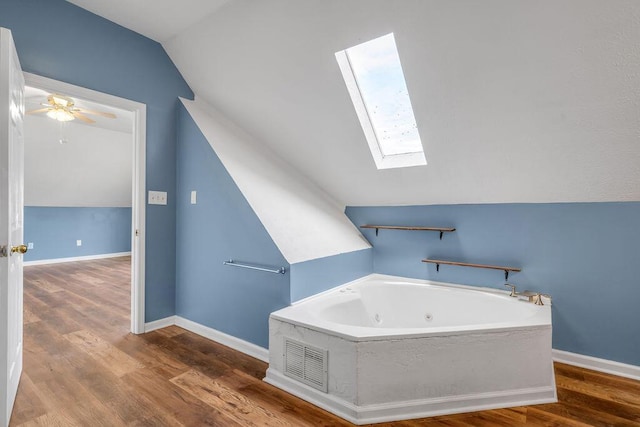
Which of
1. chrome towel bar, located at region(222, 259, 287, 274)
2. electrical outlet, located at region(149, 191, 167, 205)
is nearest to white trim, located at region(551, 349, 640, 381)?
chrome towel bar, located at region(222, 259, 287, 274)

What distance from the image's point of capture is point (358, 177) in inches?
114

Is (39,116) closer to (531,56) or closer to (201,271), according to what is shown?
(201,271)

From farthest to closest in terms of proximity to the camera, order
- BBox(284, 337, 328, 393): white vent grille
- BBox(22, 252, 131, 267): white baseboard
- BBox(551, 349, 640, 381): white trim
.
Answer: BBox(22, 252, 131, 267): white baseboard < BBox(551, 349, 640, 381): white trim < BBox(284, 337, 328, 393): white vent grille

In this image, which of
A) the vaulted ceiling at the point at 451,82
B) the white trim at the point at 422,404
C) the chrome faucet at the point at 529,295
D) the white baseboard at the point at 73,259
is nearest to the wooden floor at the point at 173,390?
the white trim at the point at 422,404

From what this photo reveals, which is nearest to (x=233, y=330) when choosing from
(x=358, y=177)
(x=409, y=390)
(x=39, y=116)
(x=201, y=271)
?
(x=201, y=271)

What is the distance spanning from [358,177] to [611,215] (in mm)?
1799

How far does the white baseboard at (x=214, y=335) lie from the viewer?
229 cm

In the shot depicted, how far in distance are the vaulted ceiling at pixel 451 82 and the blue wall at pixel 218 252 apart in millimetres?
654

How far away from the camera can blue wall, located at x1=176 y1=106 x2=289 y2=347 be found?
2285 mm

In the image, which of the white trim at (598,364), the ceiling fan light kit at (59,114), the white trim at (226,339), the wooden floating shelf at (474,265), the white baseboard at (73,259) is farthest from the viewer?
the white baseboard at (73,259)

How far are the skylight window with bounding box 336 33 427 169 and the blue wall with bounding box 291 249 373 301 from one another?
86 centimetres

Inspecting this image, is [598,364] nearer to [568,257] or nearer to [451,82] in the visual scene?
[568,257]

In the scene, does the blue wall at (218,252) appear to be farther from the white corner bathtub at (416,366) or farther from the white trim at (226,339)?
the white corner bathtub at (416,366)

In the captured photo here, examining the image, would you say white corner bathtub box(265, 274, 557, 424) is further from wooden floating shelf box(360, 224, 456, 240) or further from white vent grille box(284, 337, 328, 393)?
wooden floating shelf box(360, 224, 456, 240)
